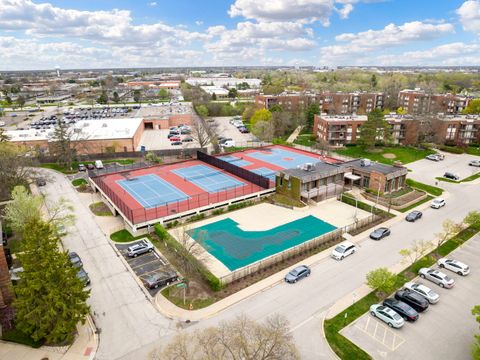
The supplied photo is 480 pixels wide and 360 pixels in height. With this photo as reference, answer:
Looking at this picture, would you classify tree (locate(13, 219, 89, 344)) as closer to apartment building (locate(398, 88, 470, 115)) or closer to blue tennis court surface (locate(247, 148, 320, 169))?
blue tennis court surface (locate(247, 148, 320, 169))

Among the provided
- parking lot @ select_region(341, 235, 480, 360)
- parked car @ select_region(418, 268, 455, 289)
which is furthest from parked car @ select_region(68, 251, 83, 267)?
parked car @ select_region(418, 268, 455, 289)

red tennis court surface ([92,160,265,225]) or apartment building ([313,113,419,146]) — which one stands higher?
apartment building ([313,113,419,146])

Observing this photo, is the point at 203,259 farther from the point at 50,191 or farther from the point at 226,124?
the point at 226,124

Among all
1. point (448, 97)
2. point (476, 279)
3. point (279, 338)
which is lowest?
point (476, 279)

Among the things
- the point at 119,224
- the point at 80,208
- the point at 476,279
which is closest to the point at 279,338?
the point at 476,279

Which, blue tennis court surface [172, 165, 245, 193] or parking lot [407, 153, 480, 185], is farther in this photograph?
parking lot [407, 153, 480, 185]

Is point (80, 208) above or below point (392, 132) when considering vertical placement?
below
